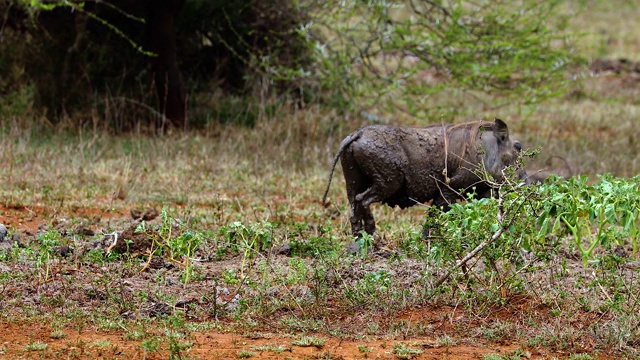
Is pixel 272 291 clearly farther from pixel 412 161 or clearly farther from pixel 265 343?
pixel 412 161

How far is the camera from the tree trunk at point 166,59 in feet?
41.3

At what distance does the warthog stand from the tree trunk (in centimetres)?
582

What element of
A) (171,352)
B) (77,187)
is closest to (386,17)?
(77,187)

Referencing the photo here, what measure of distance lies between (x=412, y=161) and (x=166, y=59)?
658cm

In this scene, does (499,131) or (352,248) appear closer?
(352,248)

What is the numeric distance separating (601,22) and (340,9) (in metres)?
14.1

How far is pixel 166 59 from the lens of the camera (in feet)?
42.1

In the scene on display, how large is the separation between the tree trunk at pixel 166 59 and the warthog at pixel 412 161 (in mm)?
5818

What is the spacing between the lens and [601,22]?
24766mm

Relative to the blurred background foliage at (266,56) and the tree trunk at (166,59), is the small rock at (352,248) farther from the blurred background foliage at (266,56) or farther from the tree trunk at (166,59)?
the tree trunk at (166,59)

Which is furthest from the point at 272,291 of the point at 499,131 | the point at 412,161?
the point at 499,131

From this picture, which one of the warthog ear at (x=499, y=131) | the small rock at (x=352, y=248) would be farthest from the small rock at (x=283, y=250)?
the warthog ear at (x=499, y=131)

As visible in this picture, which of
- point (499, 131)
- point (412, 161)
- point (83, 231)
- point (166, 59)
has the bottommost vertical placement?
point (83, 231)

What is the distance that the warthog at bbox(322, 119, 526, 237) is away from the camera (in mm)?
6895
